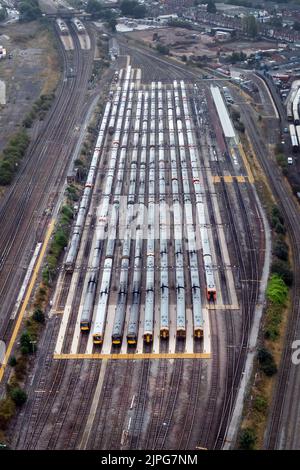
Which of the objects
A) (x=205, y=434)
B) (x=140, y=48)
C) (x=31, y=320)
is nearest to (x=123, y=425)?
(x=205, y=434)

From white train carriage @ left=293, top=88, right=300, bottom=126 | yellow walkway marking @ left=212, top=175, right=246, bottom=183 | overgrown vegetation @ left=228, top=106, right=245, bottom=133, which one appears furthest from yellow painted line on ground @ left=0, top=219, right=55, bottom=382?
white train carriage @ left=293, top=88, right=300, bottom=126

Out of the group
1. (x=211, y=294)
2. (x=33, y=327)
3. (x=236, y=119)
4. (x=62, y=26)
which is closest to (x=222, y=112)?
(x=236, y=119)

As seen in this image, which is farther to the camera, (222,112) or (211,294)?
(222,112)

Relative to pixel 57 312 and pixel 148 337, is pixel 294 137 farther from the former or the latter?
pixel 57 312

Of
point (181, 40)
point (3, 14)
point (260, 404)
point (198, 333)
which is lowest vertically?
point (260, 404)

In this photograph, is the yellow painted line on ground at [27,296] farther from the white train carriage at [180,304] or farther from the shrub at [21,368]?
the white train carriage at [180,304]

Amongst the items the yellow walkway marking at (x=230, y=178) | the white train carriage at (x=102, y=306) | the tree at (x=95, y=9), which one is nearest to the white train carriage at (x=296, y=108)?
the yellow walkway marking at (x=230, y=178)
